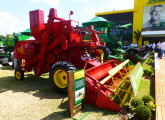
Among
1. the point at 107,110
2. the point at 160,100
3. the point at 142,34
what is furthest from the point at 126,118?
the point at 142,34

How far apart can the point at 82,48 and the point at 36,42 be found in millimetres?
1992

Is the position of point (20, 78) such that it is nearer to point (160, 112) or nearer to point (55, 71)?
point (55, 71)

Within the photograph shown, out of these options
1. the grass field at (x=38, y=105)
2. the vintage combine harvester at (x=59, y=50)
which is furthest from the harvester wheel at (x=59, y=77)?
the grass field at (x=38, y=105)

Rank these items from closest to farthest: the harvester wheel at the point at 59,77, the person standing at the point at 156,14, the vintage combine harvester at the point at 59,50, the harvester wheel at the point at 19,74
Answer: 1. the harvester wheel at the point at 59,77
2. the vintage combine harvester at the point at 59,50
3. the harvester wheel at the point at 19,74
4. the person standing at the point at 156,14

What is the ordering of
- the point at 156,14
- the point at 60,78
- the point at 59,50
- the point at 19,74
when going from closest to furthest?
the point at 60,78, the point at 59,50, the point at 19,74, the point at 156,14

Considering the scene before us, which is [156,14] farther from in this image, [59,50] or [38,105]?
[38,105]

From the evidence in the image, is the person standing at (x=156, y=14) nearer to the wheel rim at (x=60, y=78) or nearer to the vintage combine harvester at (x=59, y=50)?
the vintage combine harvester at (x=59, y=50)

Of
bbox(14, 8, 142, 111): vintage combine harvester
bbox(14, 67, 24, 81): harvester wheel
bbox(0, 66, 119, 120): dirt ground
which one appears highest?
bbox(14, 8, 142, 111): vintage combine harvester

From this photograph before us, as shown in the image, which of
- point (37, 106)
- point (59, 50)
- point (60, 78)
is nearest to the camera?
point (37, 106)

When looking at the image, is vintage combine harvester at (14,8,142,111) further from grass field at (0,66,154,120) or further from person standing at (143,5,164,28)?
person standing at (143,5,164,28)

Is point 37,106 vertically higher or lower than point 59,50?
lower

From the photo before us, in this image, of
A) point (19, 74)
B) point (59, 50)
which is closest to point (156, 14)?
point (59, 50)

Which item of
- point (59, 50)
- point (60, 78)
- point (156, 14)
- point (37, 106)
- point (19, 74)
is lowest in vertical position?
point (37, 106)

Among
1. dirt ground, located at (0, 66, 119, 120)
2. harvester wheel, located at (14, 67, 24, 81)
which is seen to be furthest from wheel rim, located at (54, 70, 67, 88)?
harvester wheel, located at (14, 67, 24, 81)
